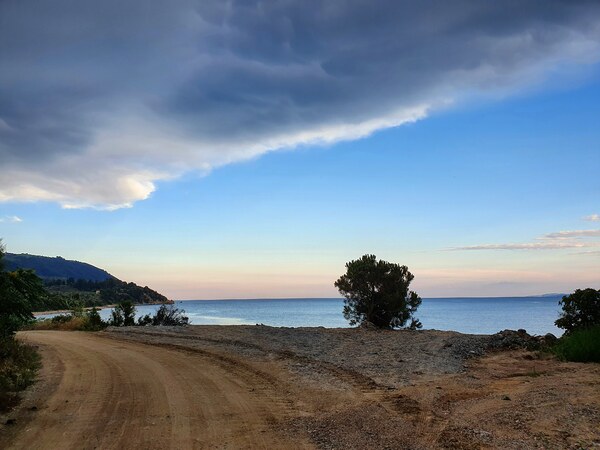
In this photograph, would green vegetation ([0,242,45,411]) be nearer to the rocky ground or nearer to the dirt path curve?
the dirt path curve

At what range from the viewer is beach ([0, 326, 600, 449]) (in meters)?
7.24

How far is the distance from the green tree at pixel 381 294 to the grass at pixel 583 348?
13234 mm

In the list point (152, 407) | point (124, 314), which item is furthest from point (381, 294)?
point (152, 407)

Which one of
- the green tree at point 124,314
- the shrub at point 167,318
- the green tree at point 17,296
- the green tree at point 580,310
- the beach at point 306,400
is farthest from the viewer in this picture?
the shrub at point 167,318

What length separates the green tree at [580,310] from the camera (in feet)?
58.6

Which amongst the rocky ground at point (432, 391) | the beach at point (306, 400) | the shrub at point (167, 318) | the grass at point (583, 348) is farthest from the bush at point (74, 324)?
the grass at point (583, 348)

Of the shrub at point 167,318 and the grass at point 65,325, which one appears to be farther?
the shrub at point 167,318

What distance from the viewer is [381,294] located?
92.1 ft

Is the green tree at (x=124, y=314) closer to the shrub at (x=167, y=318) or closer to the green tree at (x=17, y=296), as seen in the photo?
the shrub at (x=167, y=318)

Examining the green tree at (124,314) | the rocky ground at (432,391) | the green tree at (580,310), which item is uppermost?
the green tree at (580,310)

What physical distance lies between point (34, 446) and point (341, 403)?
5.41 metres

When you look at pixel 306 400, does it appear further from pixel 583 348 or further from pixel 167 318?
pixel 167 318

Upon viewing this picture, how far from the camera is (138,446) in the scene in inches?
268

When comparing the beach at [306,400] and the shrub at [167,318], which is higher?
the shrub at [167,318]
